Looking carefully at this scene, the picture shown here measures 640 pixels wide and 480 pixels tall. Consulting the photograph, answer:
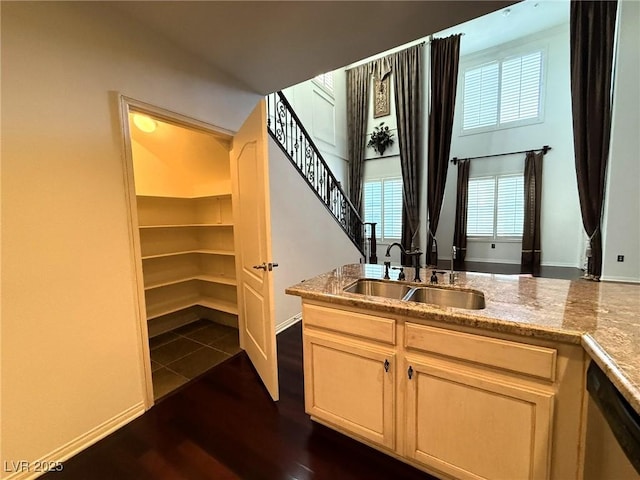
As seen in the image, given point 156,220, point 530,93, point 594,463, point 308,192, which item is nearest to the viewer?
point 594,463

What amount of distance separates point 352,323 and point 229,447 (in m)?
1.11

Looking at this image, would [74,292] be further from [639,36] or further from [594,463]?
[639,36]

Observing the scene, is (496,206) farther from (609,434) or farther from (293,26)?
(609,434)

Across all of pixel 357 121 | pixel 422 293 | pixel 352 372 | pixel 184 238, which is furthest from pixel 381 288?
pixel 357 121

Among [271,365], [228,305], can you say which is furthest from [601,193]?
[228,305]

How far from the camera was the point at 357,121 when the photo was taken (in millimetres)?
7684

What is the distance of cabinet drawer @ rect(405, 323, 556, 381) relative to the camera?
43.0 inches

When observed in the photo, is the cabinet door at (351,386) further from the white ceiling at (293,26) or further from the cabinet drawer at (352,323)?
the white ceiling at (293,26)

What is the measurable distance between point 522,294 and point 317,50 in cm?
222

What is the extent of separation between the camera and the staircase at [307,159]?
368cm

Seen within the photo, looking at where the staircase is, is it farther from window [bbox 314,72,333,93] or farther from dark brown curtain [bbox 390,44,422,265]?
window [bbox 314,72,333,93]

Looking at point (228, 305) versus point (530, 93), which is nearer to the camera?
point (228, 305)

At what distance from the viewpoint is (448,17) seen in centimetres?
180

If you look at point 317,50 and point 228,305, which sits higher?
point 317,50
